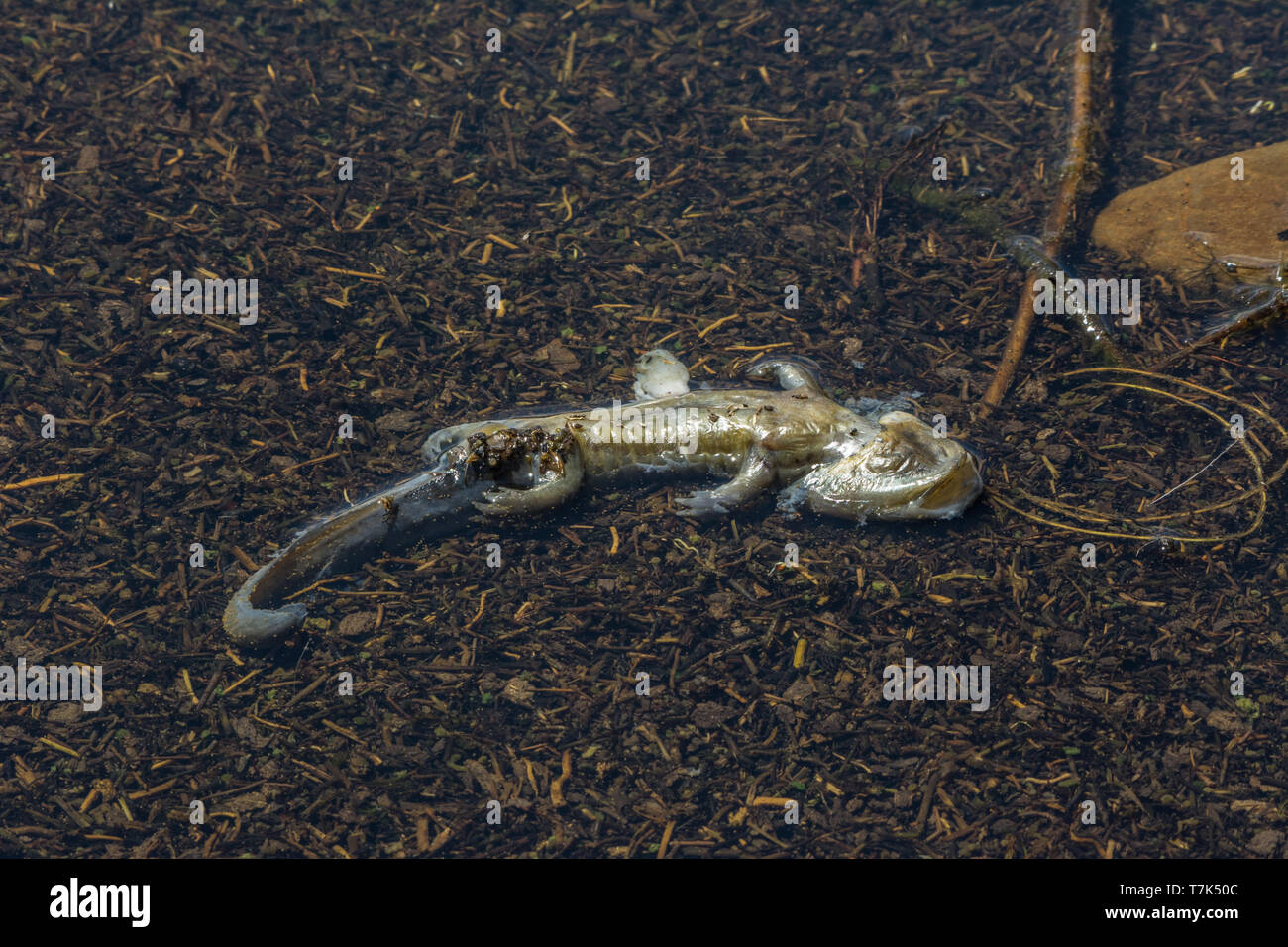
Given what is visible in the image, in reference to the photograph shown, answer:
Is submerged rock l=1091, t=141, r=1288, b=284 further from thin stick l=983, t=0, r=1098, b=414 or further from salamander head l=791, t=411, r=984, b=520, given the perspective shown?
salamander head l=791, t=411, r=984, b=520

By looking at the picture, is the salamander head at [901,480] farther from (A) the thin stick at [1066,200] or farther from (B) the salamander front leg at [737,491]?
(A) the thin stick at [1066,200]

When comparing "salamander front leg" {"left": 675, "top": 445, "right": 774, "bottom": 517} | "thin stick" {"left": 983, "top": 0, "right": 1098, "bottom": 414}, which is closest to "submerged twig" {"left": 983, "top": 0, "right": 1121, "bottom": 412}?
"thin stick" {"left": 983, "top": 0, "right": 1098, "bottom": 414}

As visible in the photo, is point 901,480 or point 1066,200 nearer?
point 901,480

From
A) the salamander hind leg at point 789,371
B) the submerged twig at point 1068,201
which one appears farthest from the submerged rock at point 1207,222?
the salamander hind leg at point 789,371

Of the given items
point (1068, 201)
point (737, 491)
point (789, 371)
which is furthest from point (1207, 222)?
point (737, 491)

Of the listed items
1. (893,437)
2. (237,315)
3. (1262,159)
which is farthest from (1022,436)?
(237,315)

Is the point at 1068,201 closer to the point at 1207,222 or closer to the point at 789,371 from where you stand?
the point at 1207,222

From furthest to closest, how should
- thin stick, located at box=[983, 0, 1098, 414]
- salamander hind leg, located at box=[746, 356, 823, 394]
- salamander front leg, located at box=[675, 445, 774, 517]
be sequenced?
thin stick, located at box=[983, 0, 1098, 414], salamander hind leg, located at box=[746, 356, 823, 394], salamander front leg, located at box=[675, 445, 774, 517]
